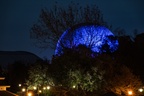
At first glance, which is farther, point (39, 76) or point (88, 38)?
point (88, 38)

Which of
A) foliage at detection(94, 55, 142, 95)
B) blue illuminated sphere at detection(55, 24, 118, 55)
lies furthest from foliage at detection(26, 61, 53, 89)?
foliage at detection(94, 55, 142, 95)

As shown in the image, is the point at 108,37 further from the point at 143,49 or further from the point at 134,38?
the point at 143,49

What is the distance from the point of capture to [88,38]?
29.0 meters

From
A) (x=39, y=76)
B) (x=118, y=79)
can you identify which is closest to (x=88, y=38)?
(x=39, y=76)

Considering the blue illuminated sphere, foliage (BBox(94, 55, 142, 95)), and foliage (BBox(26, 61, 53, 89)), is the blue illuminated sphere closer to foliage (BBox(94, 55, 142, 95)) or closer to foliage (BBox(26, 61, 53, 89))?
foliage (BBox(26, 61, 53, 89))

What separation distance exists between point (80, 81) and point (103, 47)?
8.24 m

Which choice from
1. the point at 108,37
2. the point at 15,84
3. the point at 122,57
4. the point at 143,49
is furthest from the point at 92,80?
the point at 15,84

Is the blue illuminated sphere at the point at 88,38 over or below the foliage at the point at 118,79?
Result: over

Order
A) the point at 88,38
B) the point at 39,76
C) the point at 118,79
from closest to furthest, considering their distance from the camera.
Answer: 1. the point at 118,79
2. the point at 39,76
3. the point at 88,38

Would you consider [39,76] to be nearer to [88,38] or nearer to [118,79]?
[88,38]

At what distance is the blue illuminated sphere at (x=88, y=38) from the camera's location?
91.5ft

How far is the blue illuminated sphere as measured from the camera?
91.5 feet

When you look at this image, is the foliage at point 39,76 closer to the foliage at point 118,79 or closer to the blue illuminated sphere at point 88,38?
the blue illuminated sphere at point 88,38

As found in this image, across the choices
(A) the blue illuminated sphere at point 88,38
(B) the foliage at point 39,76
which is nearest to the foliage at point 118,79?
(B) the foliage at point 39,76
